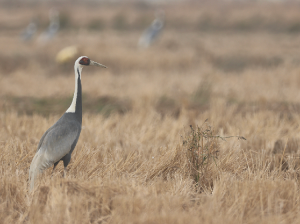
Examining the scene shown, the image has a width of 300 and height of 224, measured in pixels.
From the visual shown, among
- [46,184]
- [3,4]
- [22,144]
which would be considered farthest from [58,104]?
[3,4]

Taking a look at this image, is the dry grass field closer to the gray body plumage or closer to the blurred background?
the blurred background

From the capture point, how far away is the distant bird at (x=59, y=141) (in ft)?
10.8

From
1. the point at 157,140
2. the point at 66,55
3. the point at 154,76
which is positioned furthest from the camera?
the point at 66,55

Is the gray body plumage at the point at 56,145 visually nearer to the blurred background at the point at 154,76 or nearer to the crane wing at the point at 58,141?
the crane wing at the point at 58,141

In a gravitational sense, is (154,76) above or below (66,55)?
below

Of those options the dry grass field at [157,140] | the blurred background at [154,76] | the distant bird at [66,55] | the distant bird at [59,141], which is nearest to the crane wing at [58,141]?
the distant bird at [59,141]

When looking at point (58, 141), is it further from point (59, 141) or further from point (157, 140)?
point (157, 140)

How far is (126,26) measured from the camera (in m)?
26.8

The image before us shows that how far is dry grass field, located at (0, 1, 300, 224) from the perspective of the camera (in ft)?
9.09

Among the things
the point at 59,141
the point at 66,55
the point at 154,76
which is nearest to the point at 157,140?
the point at 59,141

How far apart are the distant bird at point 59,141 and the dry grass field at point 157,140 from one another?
5.8 inches

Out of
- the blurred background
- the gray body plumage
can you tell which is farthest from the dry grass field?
the gray body plumage

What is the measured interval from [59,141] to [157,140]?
72.2 inches

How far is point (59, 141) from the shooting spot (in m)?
3.41
